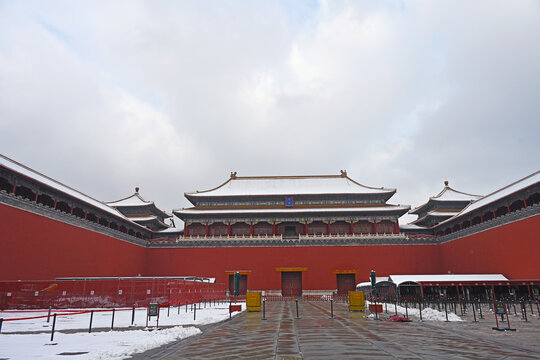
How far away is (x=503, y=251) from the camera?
90.5 feet

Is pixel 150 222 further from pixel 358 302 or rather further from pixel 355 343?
pixel 355 343

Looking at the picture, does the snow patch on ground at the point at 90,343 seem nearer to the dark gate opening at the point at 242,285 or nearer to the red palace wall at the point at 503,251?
the red palace wall at the point at 503,251

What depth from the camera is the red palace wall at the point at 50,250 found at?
2097 centimetres

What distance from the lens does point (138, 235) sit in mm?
40219

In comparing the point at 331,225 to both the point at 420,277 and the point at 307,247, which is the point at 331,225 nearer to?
the point at 307,247

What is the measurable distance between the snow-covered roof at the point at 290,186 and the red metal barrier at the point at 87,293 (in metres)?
20.1

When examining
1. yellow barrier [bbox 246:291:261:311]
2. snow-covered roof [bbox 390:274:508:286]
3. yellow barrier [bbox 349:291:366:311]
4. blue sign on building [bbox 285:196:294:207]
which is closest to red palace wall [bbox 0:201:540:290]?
snow-covered roof [bbox 390:274:508:286]

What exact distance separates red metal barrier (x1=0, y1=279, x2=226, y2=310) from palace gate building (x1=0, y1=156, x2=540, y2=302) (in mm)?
4029

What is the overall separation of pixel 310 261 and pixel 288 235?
4.78m

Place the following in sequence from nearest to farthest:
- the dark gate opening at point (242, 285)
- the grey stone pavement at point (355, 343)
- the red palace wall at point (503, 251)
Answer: the grey stone pavement at point (355, 343), the red palace wall at point (503, 251), the dark gate opening at point (242, 285)

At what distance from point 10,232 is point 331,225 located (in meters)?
29.2

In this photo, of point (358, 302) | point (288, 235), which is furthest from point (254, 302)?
point (288, 235)

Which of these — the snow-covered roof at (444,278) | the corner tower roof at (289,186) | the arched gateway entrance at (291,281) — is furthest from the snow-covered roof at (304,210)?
the snow-covered roof at (444,278)

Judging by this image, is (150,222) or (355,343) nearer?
(355,343)
